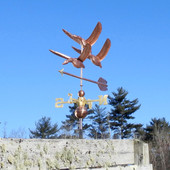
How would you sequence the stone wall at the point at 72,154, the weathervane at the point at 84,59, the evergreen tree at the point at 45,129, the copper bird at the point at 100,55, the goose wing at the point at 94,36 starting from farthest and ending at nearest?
the evergreen tree at the point at 45,129, the goose wing at the point at 94,36, the copper bird at the point at 100,55, the weathervane at the point at 84,59, the stone wall at the point at 72,154

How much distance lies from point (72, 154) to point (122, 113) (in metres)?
26.9

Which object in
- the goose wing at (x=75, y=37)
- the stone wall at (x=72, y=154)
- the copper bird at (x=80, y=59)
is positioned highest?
the goose wing at (x=75, y=37)

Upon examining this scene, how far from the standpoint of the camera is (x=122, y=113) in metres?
27.7

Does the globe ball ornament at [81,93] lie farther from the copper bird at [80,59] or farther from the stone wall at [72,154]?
the stone wall at [72,154]

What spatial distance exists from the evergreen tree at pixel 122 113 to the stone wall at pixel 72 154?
24915mm

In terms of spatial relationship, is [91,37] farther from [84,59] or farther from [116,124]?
[116,124]

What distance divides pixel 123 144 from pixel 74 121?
2610cm

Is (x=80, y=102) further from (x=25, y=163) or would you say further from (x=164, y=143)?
(x=164, y=143)

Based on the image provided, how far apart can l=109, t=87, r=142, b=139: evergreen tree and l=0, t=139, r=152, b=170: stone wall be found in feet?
81.7

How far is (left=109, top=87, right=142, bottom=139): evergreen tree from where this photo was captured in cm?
2691

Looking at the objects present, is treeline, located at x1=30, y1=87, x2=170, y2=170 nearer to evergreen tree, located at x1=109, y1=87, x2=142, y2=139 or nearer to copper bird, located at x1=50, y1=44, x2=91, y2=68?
evergreen tree, located at x1=109, y1=87, x2=142, y2=139

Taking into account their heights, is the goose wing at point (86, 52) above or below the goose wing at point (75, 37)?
below

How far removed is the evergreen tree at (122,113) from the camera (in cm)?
2691

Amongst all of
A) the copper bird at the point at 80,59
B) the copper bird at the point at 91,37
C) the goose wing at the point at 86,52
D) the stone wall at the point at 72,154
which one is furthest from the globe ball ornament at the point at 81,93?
→ the stone wall at the point at 72,154
